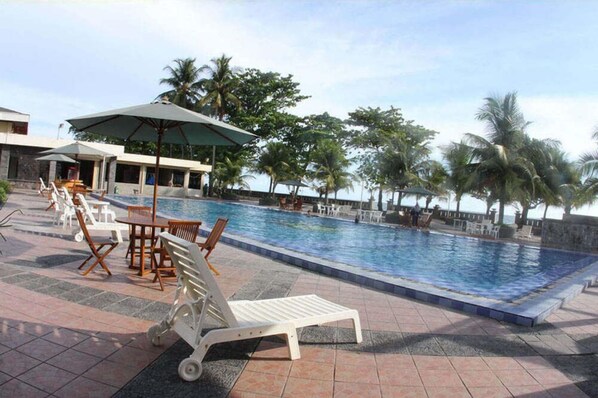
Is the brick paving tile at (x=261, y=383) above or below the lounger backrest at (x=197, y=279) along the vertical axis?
below

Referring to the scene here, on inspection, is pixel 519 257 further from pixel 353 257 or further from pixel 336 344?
pixel 336 344

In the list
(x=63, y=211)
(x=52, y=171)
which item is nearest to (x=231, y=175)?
(x=52, y=171)

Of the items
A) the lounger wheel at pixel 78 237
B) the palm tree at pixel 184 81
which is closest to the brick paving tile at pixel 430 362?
the lounger wheel at pixel 78 237

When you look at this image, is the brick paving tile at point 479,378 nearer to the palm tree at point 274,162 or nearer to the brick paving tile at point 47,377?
the brick paving tile at point 47,377

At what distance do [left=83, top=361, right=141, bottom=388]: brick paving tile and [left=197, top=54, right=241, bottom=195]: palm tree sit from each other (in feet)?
108

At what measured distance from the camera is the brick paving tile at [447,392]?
2805mm

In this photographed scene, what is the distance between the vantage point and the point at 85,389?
8.24 feet

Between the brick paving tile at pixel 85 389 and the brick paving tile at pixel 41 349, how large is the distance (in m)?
0.45

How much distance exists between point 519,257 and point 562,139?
48.9ft

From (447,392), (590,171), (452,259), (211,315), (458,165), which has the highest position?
(458,165)

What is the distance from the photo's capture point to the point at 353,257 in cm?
1036

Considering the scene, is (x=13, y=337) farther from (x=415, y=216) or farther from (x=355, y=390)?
(x=415, y=216)

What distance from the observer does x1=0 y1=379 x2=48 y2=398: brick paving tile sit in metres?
2.38

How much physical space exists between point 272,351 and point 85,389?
1343 millimetres
